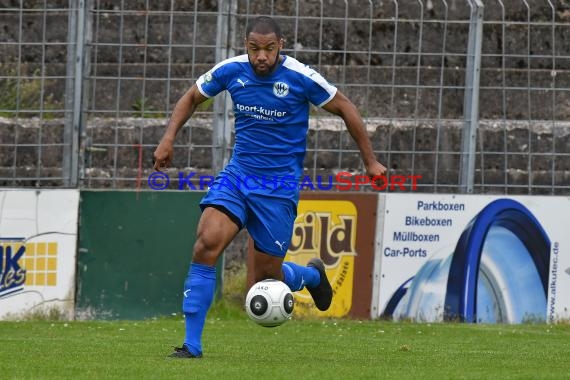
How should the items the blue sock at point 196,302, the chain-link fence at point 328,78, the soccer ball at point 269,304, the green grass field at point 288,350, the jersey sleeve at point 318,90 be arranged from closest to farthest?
1. the green grass field at point 288,350
2. the blue sock at point 196,302
3. the soccer ball at point 269,304
4. the jersey sleeve at point 318,90
5. the chain-link fence at point 328,78

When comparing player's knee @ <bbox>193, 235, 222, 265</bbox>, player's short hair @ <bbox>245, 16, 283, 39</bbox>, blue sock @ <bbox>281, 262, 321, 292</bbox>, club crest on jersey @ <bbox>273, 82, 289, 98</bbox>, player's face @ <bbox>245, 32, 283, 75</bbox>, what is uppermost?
player's short hair @ <bbox>245, 16, 283, 39</bbox>

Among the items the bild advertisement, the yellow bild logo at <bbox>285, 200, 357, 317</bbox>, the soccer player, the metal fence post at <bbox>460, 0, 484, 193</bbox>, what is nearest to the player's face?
the soccer player

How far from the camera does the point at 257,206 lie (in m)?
9.40

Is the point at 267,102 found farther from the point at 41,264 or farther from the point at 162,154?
the point at 41,264

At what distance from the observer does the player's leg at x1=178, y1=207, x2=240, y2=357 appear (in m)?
8.91

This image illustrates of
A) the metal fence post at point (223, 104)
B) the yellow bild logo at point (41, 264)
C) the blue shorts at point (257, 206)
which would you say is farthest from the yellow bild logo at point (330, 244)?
the blue shorts at point (257, 206)

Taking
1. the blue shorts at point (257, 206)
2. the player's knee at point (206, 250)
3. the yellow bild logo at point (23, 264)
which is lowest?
the yellow bild logo at point (23, 264)

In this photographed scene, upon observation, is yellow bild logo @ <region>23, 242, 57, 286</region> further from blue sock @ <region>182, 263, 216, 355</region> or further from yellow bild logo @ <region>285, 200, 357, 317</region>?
blue sock @ <region>182, 263, 216, 355</region>

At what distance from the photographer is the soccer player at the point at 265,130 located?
9234 mm

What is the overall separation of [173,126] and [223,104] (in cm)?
475

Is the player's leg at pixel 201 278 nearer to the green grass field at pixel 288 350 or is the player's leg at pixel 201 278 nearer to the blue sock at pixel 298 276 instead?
the green grass field at pixel 288 350

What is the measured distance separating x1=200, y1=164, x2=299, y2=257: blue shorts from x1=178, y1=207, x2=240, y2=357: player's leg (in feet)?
0.55

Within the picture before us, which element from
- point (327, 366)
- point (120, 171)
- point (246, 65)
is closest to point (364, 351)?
point (327, 366)

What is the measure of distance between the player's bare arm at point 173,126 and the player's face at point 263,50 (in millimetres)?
488
